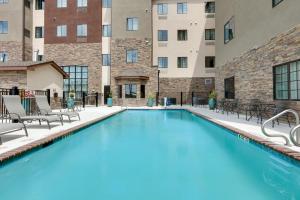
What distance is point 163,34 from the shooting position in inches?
1320

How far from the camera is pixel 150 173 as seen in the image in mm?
5348

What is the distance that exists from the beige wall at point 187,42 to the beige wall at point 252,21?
954 centimetres

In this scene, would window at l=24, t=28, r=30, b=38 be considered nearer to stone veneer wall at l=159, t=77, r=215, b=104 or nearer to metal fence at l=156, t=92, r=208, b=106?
stone veneer wall at l=159, t=77, r=215, b=104

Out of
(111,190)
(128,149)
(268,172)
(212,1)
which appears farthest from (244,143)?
(212,1)

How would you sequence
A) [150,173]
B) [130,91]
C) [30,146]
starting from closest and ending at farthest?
[150,173] < [30,146] < [130,91]

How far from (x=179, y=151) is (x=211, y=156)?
861mm

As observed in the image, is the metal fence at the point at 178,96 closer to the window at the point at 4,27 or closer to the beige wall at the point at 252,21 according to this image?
the beige wall at the point at 252,21

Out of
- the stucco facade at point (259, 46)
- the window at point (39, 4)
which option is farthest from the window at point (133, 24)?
the stucco facade at point (259, 46)

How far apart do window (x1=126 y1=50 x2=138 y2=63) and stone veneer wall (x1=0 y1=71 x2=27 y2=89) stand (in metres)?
15.1

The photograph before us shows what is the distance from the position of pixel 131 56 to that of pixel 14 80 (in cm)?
1560

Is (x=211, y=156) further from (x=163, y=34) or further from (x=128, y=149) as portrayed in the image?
(x=163, y=34)

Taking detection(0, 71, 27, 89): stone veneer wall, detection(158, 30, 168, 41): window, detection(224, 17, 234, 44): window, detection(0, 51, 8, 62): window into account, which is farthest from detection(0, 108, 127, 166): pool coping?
detection(0, 51, 8, 62): window

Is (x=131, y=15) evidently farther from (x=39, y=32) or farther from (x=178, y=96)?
(x=39, y=32)

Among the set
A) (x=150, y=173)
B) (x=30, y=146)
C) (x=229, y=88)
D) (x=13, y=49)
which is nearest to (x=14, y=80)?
(x=30, y=146)
